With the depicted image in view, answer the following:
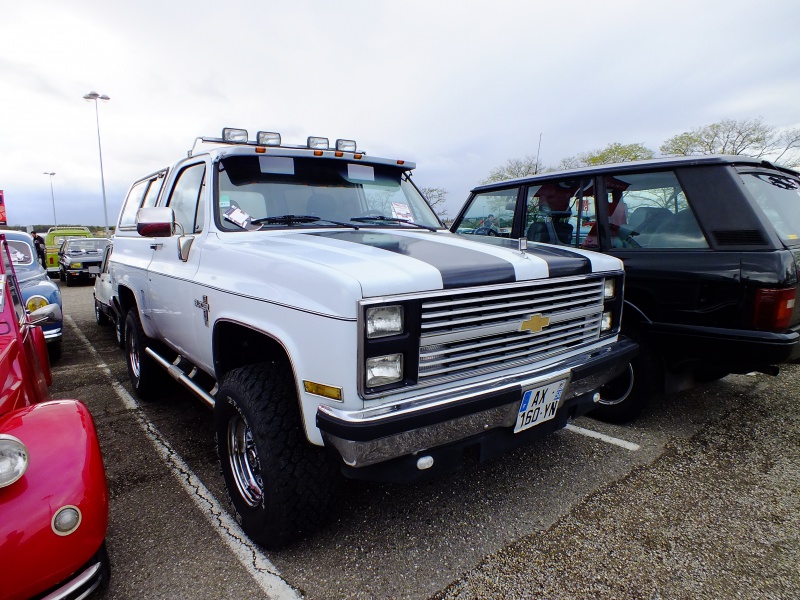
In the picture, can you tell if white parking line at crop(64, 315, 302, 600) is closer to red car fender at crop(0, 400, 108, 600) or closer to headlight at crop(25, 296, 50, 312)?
red car fender at crop(0, 400, 108, 600)

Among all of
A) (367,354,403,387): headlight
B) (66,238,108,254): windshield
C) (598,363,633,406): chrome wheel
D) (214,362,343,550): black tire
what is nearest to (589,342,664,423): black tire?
(598,363,633,406): chrome wheel

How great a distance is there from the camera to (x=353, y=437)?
1.75 m

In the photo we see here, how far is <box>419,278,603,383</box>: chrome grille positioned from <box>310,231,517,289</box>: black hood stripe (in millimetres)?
58

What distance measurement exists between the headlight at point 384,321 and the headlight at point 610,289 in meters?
1.58

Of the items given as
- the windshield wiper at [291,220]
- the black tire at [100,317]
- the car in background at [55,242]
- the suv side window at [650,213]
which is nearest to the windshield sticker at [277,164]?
the windshield wiper at [291,220]

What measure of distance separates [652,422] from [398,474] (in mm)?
2733

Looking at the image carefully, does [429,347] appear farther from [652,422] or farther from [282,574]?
[652,422]

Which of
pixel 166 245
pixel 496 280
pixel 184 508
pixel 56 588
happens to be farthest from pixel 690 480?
pixel 166 245

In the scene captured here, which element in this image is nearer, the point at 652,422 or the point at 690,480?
the point at 690,480

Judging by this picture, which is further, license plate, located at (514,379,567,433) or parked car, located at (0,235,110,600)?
license plate, located at (514,379,567,433)

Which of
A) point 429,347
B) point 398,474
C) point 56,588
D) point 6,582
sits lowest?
point 56,588

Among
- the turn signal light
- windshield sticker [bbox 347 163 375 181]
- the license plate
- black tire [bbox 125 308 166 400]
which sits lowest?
black tire [bbox 125 308 166 400]

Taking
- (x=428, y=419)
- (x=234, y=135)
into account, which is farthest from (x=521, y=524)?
(x=234, y=135)

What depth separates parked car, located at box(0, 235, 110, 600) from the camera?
1.55m
